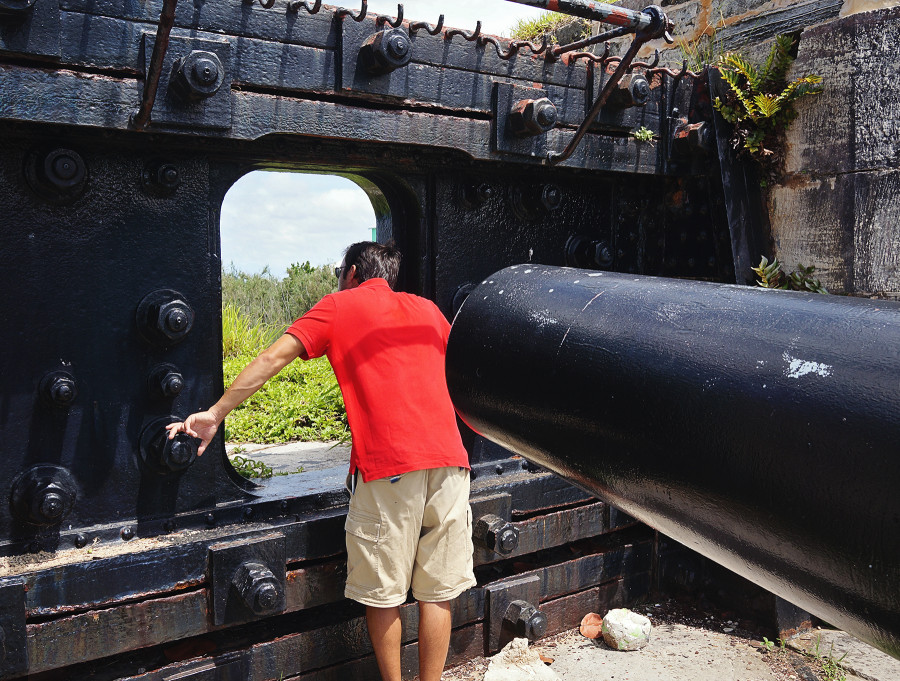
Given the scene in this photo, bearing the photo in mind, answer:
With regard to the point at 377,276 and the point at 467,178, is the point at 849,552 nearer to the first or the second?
the point at 377,276

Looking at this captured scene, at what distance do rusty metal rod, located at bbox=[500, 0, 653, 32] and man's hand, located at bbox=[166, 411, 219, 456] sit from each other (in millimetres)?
1923

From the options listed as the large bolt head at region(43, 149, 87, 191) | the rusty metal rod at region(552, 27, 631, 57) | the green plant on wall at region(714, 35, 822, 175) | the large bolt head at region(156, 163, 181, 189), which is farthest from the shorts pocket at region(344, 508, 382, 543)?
the green plant on wall at region(714, 35, 822, 175)

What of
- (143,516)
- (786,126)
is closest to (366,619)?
(143,516)

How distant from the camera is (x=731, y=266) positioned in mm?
4598

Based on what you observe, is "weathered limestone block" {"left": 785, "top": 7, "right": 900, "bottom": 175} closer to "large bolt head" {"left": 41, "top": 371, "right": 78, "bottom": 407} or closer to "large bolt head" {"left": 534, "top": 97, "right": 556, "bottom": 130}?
"large bolt head" {"left": 534, "top": 97, "right": 556, "bottom": 130}

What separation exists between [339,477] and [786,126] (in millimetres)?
3111

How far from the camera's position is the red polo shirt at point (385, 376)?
3244 millimetres

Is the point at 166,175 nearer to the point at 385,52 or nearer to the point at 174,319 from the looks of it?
the point at 174,319

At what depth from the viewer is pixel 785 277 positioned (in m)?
4.54

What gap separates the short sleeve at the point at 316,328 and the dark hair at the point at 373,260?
29cm

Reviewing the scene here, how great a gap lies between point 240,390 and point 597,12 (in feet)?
6.58

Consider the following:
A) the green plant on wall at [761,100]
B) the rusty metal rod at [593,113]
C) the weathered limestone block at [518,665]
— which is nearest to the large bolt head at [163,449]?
the weathered limestone block at [518,665]

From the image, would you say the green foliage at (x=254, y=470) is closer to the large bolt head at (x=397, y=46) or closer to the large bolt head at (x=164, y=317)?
the large bolt head at (x=164, y=317)

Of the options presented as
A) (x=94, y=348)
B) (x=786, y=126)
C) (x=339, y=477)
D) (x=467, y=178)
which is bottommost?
(x=339, y=477)
